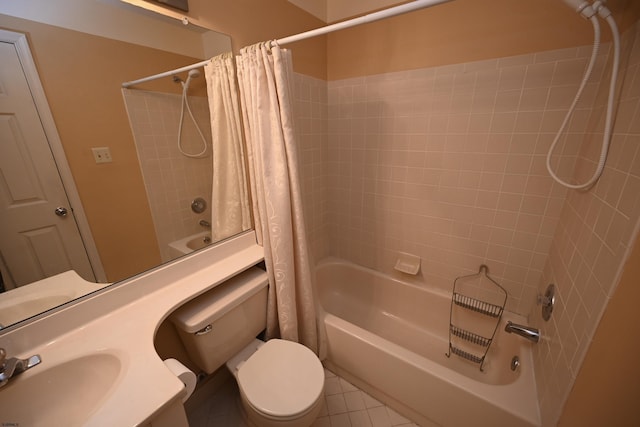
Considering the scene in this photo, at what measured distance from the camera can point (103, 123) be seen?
883mm

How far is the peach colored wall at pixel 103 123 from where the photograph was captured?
2.55 ft

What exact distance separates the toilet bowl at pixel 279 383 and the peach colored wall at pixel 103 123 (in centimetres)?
66

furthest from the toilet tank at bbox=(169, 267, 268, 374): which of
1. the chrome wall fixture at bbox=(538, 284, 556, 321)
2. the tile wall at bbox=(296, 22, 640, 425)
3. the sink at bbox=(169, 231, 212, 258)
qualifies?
the chrome wall fixture at bbox=(538, 284, 556, 321)

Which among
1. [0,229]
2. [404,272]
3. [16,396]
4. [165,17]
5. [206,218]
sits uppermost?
[165,17]

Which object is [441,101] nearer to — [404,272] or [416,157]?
[416,157]

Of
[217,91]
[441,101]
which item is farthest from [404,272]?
[217,91]

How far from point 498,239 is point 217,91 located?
1.76m

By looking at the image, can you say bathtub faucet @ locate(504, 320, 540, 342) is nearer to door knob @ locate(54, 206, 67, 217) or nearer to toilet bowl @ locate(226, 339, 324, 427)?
toilet bowl @ locate(226, 339, 324, 427)

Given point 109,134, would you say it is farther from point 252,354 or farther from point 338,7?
point 338,7

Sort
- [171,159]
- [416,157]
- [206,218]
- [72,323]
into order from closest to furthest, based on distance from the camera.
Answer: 1. [72,323]
2. [171,159]
3. [206,218]
4. [416,157]

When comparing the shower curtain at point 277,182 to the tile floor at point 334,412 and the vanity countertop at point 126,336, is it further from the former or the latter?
the tile floor at point 334,412

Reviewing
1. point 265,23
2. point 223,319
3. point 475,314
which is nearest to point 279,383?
point 223,319

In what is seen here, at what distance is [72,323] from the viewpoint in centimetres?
83

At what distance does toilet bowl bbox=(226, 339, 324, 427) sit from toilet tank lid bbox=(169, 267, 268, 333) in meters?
0.30
